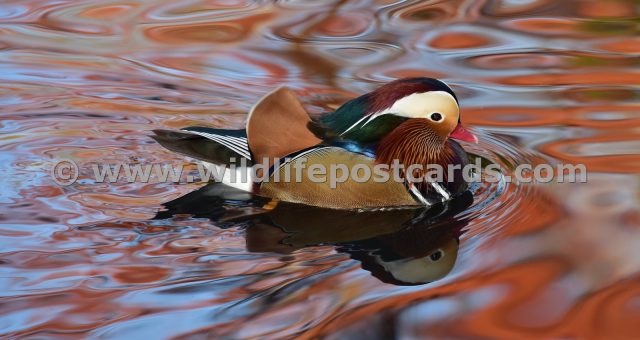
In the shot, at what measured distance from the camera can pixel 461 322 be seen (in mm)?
3529

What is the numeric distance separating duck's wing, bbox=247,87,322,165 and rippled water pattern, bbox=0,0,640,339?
0.49 metres

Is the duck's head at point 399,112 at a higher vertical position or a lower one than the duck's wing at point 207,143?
higher

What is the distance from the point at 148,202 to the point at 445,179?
1431 mm

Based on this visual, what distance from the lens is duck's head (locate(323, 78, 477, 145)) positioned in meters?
4.66

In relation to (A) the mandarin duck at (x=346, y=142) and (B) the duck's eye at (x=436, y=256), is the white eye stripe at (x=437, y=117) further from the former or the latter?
(B) the duck's eye at (x=436, y=256)

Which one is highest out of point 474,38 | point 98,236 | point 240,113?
point 474,38

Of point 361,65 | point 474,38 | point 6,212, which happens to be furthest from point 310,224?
point 474,38

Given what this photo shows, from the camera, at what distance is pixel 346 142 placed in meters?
4.72

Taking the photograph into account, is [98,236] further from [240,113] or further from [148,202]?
[240,113]

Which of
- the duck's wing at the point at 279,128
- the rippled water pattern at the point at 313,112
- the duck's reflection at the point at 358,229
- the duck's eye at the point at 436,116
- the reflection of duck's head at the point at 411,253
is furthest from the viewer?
the duck's eye at the point at 436,116

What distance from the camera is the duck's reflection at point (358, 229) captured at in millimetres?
4023

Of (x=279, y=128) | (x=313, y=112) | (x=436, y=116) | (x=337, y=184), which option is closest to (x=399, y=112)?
(x=436, y=116)

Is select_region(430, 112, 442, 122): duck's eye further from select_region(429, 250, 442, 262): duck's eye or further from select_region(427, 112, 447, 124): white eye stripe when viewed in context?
select_region(429, 250, 442, 262): duck's eye

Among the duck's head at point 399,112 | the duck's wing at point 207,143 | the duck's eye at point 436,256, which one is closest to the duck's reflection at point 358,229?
the duck's eye at point 436,256
